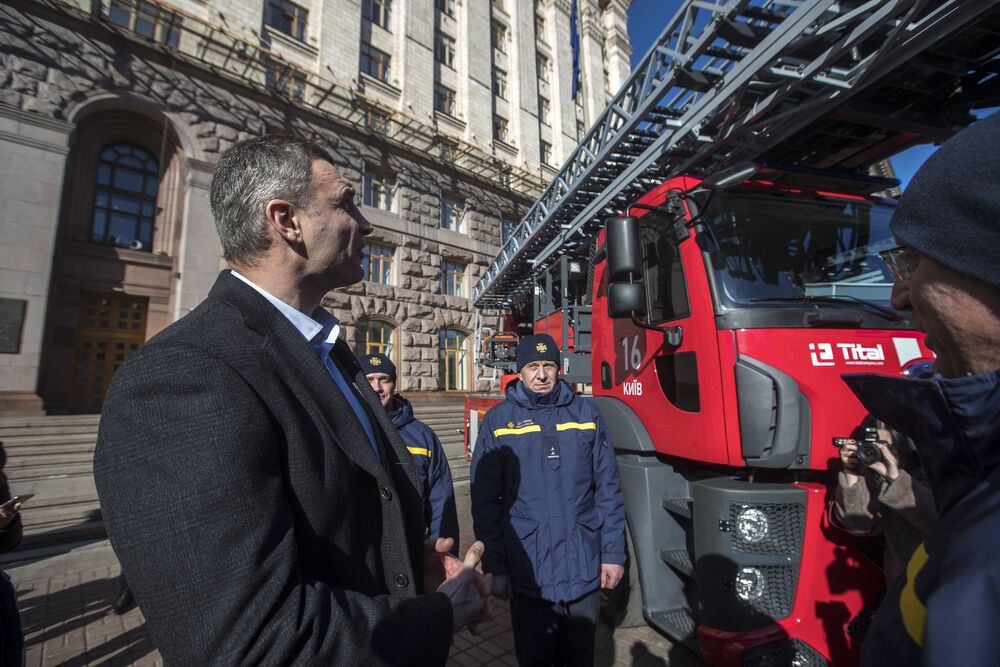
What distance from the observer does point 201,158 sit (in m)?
12.2

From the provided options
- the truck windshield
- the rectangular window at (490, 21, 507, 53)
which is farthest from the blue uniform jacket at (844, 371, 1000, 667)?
the rectangular window at (490, 21, 507, 53)

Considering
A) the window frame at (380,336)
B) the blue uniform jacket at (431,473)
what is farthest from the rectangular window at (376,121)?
the blue uniform jacket at (431,473)

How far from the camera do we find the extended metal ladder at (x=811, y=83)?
2.44 metres

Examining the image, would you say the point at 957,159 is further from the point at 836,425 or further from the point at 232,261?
the point at 836,425

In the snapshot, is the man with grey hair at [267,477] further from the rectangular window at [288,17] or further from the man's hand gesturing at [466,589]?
the rectangular window at [288,17]

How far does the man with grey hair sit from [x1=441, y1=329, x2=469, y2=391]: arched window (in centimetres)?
1495

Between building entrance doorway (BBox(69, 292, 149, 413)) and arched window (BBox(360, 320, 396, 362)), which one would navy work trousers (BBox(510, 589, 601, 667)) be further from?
building entrance doorway (BBox(69, 292, 149, 413))

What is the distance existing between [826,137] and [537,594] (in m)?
3.59

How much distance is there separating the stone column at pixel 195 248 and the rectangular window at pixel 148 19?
3.42 m

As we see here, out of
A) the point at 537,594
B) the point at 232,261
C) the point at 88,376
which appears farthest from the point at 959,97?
the point at 88,376

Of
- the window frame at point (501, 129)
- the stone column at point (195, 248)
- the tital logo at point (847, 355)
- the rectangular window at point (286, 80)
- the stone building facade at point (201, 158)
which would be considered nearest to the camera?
the tital logo at point (847, 355)

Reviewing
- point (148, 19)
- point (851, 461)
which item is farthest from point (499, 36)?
point (851, 461)

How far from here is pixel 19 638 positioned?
2045 mm

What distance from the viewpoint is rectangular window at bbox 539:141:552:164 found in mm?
22047
